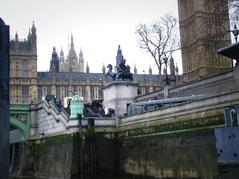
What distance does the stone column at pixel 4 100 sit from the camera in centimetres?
493

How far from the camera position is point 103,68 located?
122000mm

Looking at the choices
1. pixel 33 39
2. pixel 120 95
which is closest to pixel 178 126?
pixel 120 95

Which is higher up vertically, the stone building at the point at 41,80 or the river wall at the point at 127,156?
the stone building at the point at 41,80

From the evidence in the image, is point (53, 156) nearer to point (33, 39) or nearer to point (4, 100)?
Result: point (4, 100)

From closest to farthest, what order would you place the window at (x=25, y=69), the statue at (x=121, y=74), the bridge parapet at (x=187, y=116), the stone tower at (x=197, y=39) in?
the bridge parapet at (x=187, y=116), the statue at (x=121, y=74), the stone tower at (x=197, y=39), the window at (x=25, y=69)

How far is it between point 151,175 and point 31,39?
87.5 m

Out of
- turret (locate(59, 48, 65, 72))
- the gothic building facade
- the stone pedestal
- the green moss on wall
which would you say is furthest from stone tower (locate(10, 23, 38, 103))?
the green moss on wall

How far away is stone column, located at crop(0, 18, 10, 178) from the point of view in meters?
4.93

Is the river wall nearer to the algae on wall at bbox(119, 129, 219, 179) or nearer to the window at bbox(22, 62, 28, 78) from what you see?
the algae on wall at bbox(119, 129, 219, 179)

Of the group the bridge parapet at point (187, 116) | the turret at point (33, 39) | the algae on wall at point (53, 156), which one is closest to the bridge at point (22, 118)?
the algae on wall at point (53, 156)

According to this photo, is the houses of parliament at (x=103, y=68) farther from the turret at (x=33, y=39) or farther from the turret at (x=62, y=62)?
the turret at (x=62, y=62)

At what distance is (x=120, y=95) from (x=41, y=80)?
79.0 m

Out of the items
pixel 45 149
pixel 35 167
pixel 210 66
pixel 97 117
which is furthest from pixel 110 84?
pixel 210 66

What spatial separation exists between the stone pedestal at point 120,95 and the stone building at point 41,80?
64.2 m
